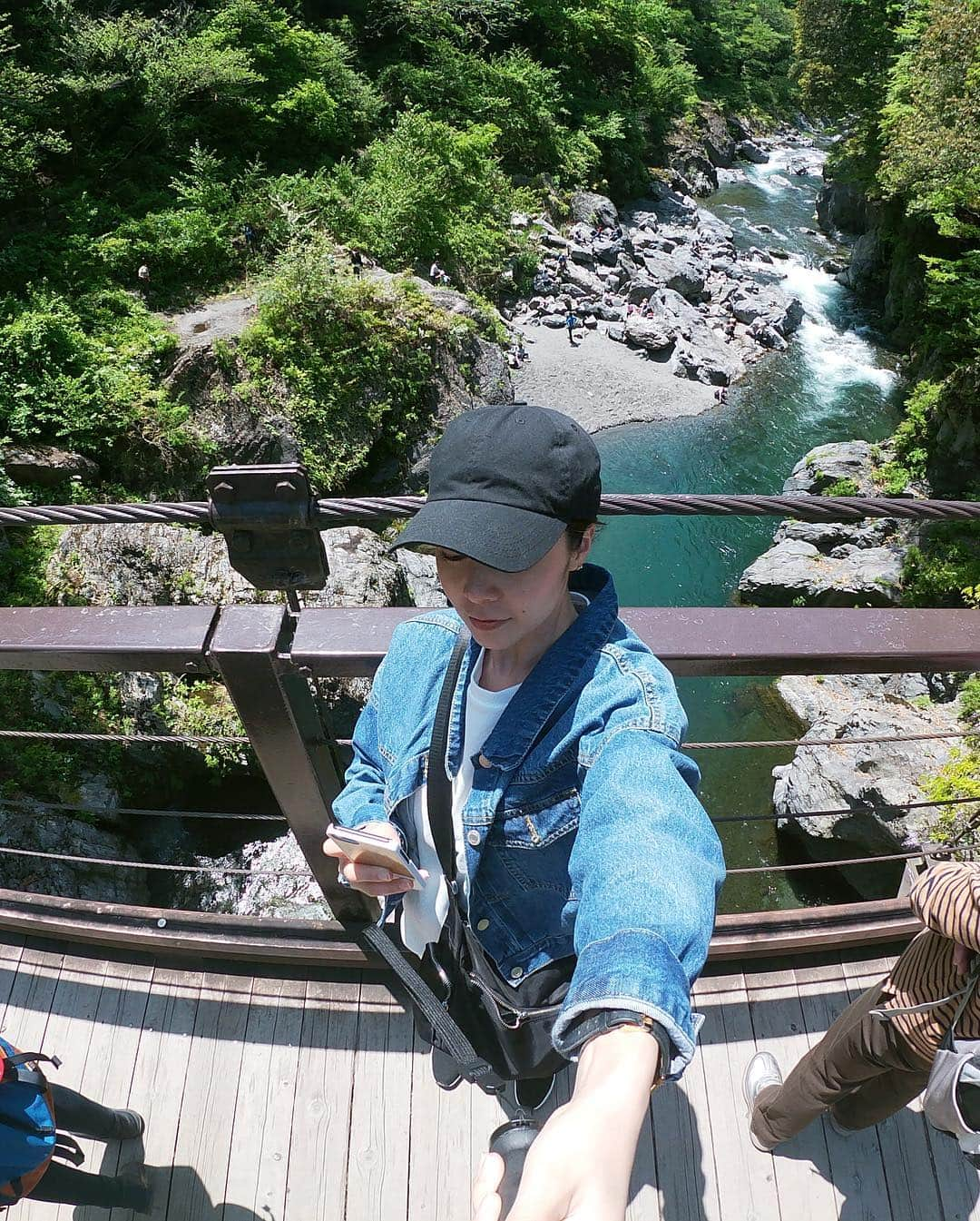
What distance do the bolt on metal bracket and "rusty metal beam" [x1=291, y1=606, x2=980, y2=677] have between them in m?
0.09

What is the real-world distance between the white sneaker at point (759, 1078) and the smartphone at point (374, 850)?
1.26 metres

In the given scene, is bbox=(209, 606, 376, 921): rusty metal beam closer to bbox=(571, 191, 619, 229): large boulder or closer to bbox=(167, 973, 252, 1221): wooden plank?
bbox=(167, 973, 252, 1221): wooden plank

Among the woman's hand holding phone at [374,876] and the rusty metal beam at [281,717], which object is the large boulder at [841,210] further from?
the woman's hand holding phone at [374,876]

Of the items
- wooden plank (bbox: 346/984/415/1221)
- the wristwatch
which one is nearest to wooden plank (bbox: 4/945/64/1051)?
wooden plank (bbox: 346/984/415/1221)

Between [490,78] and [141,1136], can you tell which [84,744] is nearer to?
[141,1136]

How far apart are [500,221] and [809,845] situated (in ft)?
45.5

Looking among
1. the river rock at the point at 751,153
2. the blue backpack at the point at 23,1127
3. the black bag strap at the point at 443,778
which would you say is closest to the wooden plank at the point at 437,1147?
the blue backpack at the point at 23,1127

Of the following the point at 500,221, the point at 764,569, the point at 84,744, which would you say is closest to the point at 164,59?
the point at 500,221

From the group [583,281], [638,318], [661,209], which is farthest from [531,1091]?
[661,209]

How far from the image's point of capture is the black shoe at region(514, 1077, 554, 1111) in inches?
52.9

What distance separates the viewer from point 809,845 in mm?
7078

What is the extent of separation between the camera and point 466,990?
47.1 inches

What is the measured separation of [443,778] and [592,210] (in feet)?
66.7

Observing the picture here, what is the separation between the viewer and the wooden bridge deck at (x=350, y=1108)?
1.75 metres
